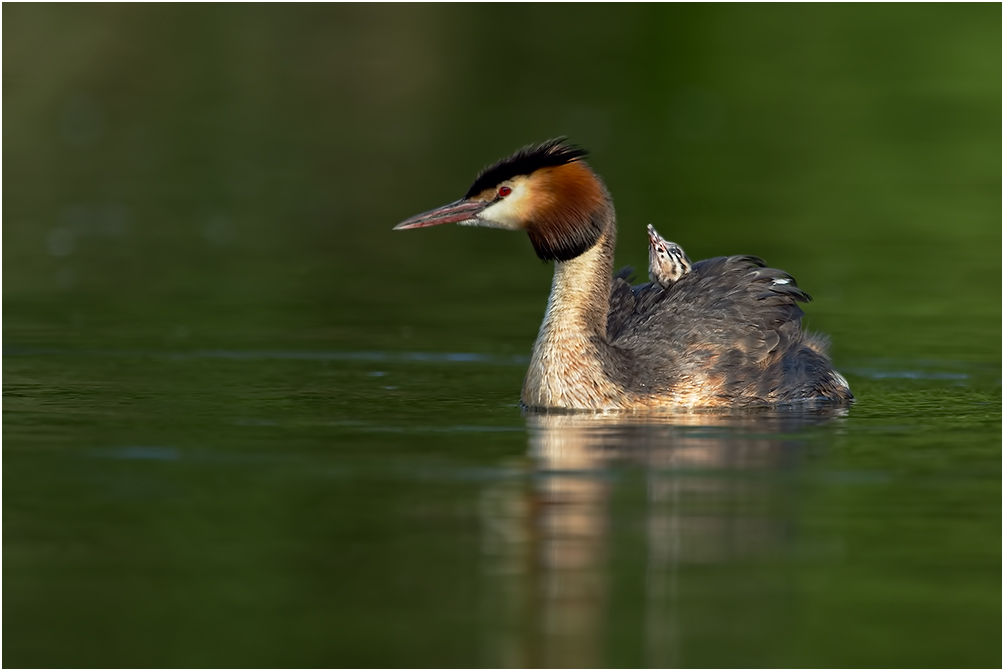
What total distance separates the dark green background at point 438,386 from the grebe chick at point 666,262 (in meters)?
1.30

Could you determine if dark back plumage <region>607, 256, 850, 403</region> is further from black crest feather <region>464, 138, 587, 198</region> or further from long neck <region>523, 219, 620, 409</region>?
black crest feather <region>464, 138, 587, 198</region>

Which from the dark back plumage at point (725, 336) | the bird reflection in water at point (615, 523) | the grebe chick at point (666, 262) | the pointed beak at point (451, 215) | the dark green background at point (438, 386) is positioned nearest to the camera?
the bird reflection in water at point (615, 523)

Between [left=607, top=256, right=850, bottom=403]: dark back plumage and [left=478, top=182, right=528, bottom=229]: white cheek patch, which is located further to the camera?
[left=607, top=256, right=850, bottom=403]: dark back plumage

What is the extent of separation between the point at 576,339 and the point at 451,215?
1.16 meters

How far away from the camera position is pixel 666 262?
529 inches

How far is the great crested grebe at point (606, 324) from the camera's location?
12500mm

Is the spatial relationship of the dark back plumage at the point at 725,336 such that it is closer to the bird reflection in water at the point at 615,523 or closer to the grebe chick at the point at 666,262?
the grebe chick at the point at 666,262

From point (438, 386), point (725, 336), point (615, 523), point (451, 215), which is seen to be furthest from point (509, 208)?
point (615, 523)

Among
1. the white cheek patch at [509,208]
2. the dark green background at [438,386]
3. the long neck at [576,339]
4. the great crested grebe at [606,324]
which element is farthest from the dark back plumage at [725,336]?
the white cheek patch at [509,208]

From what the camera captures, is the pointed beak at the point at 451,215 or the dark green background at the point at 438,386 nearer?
the dark green background at the point at 438,386

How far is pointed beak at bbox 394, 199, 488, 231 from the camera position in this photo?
40.8 feet

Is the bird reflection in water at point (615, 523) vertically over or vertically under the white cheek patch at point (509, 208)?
under

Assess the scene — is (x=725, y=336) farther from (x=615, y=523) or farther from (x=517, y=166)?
(x=615, y=523)

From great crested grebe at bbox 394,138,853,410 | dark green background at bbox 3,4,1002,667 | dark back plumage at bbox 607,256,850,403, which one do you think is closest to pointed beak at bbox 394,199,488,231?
great crested grebe at bbox 394,138,853,410
